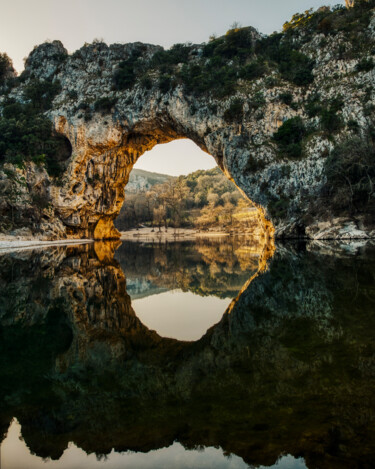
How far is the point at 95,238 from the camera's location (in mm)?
43781

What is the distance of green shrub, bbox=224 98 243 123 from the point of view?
104 feet

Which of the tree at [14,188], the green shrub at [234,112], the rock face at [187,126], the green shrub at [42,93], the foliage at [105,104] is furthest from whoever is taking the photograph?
the green shrub at [42,93]

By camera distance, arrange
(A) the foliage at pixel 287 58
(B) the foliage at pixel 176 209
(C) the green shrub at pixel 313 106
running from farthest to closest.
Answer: (B) the foliage at pixel 176 209 < (A) the foliage at pixel 287 58 < (C) the green shrub at pixel 313 106

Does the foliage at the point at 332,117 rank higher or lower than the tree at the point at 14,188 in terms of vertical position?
higher

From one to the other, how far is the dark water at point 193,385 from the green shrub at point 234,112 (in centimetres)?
2969

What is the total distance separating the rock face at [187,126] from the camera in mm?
28688

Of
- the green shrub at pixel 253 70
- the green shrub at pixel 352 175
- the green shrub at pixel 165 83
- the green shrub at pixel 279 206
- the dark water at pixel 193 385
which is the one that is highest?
the green shrub at pixel 253 70

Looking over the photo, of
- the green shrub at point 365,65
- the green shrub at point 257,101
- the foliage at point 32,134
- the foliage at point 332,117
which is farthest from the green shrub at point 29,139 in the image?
the green shrub at point 365,65

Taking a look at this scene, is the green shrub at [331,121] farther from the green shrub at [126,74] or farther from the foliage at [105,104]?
the foliage at [105,104]

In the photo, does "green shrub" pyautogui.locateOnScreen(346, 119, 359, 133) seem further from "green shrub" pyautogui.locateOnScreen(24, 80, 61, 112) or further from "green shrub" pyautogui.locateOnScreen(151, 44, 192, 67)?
"green shrub" pyautogui.locateOnScreen(24, 80, 61, 112)

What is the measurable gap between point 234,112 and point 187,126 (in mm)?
5818

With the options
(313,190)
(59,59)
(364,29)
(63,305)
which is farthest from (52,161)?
(364,29)

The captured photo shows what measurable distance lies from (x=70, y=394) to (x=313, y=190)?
1138 inches

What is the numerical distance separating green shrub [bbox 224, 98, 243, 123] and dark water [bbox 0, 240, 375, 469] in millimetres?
29693
